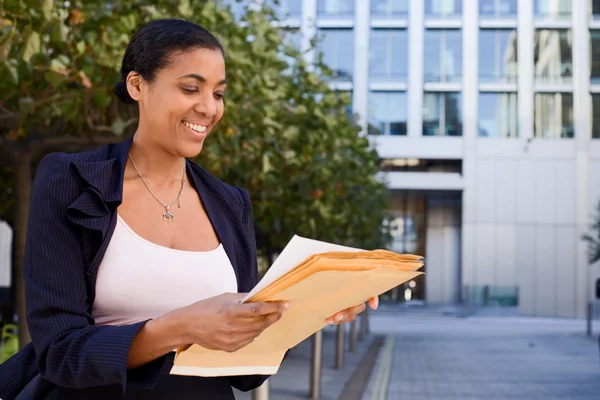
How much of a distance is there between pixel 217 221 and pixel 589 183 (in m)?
51.5

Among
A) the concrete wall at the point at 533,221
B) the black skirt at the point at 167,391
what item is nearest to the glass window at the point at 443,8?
the concrete wall at the point at 533,221

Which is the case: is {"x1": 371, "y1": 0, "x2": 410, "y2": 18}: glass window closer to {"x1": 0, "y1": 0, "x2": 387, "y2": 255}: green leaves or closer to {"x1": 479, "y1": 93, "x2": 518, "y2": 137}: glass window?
{"x1": 479, "y1": 93, "x2": 518, "y2": 137}: glass window

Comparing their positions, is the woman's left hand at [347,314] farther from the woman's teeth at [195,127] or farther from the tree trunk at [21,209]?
the tree trunk at [21,209]

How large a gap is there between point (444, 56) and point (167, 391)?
171 feet

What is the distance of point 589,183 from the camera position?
51.9 meters

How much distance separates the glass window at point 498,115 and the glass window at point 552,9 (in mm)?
4242

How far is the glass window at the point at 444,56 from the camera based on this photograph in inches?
2089

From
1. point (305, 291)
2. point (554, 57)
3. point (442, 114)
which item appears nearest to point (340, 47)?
point (442, 114)

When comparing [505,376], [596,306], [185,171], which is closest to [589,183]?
[596,306]

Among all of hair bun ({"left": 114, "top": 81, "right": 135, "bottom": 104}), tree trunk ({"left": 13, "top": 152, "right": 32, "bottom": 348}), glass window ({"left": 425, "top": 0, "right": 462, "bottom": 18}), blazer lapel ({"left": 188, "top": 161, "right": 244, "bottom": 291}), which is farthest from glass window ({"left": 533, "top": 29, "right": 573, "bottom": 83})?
hair bun ({"left": 114, "top": 81, "right": 135, "bottom": 104})

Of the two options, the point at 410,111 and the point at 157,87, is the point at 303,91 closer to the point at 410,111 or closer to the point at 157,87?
the point at 157,87

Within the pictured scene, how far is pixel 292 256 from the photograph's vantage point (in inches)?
76.8

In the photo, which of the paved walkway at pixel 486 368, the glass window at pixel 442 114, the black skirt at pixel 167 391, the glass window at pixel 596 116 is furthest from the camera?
the glass window at pixel 442 114

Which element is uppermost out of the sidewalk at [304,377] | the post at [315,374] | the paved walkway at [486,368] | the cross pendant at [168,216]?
the cross pendant at [168,216]
